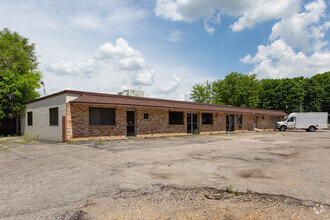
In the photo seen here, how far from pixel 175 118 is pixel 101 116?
24.6ft

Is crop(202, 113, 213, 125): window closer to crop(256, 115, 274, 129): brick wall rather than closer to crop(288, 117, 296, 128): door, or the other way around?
crop(256, 115, 274, 129): brick wall

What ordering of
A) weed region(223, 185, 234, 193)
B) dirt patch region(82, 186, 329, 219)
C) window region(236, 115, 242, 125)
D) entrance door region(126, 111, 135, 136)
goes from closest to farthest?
dirt patch region(82, 186, 329, 219) < weed region(223, 185, 234, 193) < entrance door region(126, 111, 135, 136) < window region(236, 115, 242, 125)

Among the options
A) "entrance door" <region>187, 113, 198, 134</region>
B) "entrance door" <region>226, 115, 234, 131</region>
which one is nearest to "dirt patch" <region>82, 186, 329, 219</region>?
"entrance door" <region>187, 113, 198, 134</region>

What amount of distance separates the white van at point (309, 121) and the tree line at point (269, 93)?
22.5 metres

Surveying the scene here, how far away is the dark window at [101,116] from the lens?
15.2m

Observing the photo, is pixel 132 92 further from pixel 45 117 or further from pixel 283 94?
pixel 283 94

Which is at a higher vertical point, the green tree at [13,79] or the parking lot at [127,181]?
the green tree at [13,79]

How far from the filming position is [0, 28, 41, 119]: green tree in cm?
1975

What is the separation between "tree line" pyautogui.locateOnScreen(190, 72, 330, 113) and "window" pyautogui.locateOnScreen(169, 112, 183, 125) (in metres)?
35.5

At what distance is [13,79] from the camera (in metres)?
20.3

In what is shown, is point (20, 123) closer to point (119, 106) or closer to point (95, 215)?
point (119, 106)

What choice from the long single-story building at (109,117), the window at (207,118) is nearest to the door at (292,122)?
the long single-story building at (109,117)

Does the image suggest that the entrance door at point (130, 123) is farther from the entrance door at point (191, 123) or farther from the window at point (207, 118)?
the window at point (207, 118)

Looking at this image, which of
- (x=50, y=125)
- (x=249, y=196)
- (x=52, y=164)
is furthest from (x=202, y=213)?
(x=50, y=125)
